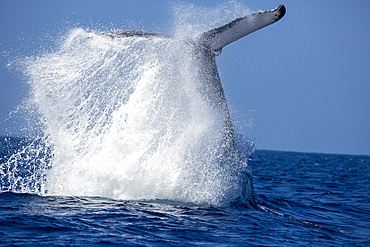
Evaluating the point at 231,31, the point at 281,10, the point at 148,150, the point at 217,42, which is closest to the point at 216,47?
the point at 217,42

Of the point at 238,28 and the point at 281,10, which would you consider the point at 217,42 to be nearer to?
the point at 238,28

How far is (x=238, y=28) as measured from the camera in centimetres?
791

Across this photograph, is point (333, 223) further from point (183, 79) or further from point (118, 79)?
point (118, 79)

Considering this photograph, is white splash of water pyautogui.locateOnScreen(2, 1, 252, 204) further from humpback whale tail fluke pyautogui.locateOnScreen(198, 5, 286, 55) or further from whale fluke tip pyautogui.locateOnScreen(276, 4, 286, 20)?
whale fluke tip pyautogui.locateOnScreen(276, 4, 286, 20)

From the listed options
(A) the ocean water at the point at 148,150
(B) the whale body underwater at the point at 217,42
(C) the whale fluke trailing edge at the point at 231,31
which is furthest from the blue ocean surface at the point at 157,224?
(C) the whale fluke trailing edge at the point at 231,31

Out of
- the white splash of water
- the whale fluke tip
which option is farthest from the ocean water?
the whale fluke tip

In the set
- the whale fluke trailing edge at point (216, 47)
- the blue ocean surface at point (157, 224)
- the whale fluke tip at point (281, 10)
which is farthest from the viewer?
the whale fluke trailing edge at point (216, 47)

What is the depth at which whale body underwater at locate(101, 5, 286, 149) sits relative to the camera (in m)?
7.61

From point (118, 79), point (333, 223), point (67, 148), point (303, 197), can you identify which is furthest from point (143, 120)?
point (303, 197)

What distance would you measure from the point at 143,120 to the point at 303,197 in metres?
6.89

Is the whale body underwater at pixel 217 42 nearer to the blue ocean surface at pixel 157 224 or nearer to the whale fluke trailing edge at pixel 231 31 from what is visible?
the whale fluke trailing edge at pixel 231 31

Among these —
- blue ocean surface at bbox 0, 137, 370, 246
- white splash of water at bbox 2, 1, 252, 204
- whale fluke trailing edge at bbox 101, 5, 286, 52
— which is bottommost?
blue ocean surface at bbox 0, 137, 370, 246

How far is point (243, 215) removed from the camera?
923cm

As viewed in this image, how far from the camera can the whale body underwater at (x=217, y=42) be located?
761 cm
